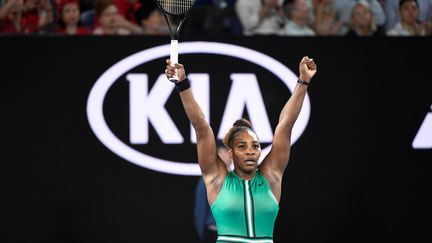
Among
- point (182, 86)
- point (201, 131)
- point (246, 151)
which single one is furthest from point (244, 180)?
point (182, 86)

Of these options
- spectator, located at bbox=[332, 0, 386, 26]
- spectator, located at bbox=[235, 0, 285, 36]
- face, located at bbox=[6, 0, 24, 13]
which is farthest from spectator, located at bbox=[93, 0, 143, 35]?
spectator, located at bbox=[332, 0, 386, 26]

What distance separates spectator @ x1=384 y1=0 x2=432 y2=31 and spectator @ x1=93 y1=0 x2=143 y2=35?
249 centimetres

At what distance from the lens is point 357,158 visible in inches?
319

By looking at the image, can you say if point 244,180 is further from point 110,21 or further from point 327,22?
point 327,22

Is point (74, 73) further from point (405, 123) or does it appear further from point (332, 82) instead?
point (405, 123)

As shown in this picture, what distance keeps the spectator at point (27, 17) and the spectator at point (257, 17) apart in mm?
1772

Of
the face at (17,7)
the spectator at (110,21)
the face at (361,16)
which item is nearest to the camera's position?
the face at (17,7)

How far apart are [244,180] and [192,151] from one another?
2.54 meters

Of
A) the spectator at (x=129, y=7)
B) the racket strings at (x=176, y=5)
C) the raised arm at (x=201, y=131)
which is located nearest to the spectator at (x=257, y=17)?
the spectator at (x=129, y=7)

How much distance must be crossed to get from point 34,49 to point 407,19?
360 cm

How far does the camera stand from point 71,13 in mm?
7867

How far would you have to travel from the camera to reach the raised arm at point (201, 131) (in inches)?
198

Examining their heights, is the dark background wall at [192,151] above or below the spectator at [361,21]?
below

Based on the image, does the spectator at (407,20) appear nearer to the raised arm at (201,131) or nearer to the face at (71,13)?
the face at (71,13)
